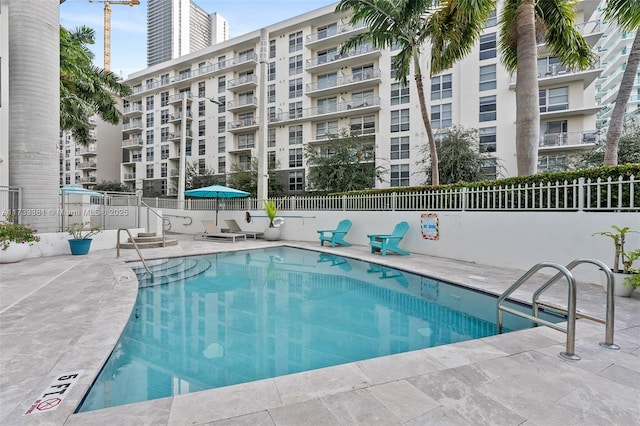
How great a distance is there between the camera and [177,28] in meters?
79.1

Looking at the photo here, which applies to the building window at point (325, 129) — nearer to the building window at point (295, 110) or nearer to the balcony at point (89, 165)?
the building window at point (295, 110)

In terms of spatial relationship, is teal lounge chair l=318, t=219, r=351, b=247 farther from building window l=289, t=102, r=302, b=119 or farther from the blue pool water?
building window l=289, t=102, r=302, b=119

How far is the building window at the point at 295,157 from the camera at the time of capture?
28.9 metres

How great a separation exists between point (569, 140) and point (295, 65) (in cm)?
2295

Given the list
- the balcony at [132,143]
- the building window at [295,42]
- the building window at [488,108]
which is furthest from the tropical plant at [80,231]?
the balcony at [132,143]

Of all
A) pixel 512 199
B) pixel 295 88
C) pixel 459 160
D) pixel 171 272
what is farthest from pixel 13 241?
pixel 295 88

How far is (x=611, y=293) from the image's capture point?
2.88 metres

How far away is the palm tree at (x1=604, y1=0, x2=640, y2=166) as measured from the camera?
7309 mm

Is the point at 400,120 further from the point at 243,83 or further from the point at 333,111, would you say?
the point at 243,83

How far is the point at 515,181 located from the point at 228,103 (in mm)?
30306

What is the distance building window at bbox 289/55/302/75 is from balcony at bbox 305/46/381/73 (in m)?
1.35

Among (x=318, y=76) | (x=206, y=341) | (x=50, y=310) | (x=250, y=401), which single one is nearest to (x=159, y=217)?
(x=50, y=310)

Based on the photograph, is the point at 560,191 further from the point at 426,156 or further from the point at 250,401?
the point at 426,156

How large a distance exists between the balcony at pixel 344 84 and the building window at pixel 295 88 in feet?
4.18
